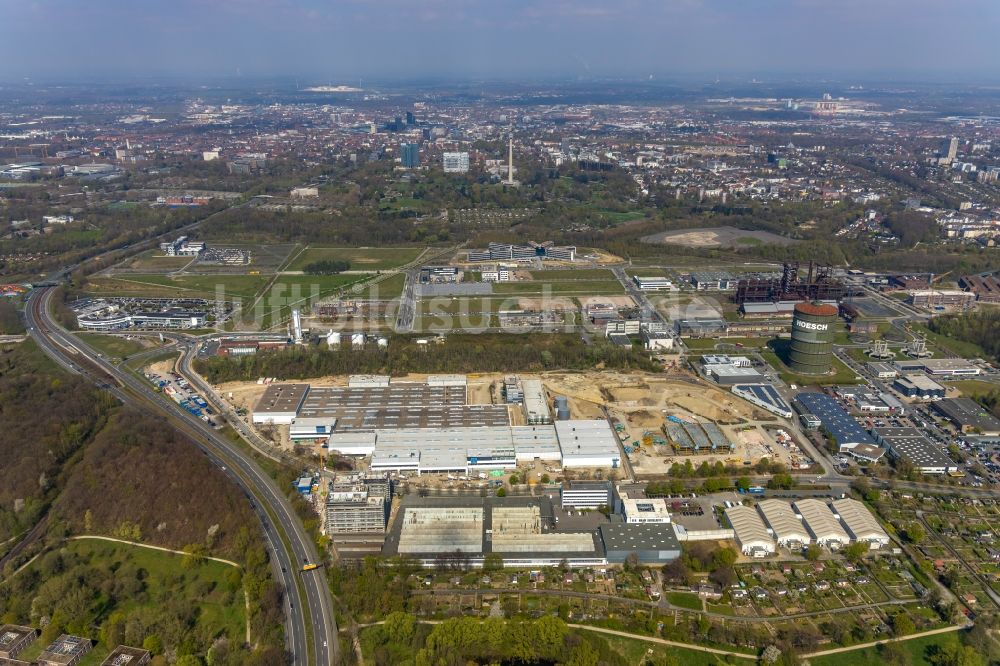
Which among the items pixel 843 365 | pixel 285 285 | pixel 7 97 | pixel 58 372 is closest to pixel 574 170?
pixel 285 285

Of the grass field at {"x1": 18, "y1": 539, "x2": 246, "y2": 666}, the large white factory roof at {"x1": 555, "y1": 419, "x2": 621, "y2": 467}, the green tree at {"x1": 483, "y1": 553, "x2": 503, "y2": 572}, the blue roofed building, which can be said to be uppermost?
the blue roofed building

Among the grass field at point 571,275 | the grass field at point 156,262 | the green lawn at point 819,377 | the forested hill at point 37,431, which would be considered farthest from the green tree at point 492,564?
the grass field at point 156,262

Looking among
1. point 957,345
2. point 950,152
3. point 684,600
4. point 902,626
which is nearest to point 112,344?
point 684,600

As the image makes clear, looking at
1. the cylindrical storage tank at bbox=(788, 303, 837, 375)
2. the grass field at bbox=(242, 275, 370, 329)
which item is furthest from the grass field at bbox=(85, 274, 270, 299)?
the cylindrical storage tank at bbox=(788, 303, 837, 375)

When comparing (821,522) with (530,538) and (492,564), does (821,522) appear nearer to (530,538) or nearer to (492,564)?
(530,538)

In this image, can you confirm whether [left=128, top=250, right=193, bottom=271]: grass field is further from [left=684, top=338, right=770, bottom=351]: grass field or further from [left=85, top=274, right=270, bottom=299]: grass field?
[left=684, top=338, right=770, bottom=351]: grass field

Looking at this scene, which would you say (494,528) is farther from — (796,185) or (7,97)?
(7,97)
